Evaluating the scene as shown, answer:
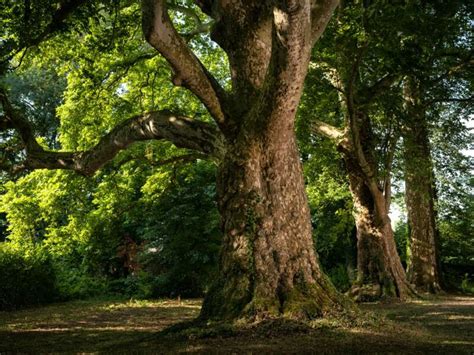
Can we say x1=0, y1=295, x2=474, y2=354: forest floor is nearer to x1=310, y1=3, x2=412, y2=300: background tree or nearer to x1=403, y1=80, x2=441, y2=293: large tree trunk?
x1=310, y1=3, x2=412, y2=300: background tree

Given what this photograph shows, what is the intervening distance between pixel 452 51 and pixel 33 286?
1666 cm

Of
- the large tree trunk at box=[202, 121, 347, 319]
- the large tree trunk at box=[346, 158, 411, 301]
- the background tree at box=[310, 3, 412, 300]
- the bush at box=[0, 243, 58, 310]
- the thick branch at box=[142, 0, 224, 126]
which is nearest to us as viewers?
the thick branch at box=[142, 0, 224, 126]

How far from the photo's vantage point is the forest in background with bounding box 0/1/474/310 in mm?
10852

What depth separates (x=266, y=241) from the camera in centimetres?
711

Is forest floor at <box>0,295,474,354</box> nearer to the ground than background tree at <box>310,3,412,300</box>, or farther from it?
nearer to the ground

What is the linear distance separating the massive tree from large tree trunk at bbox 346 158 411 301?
298 inches

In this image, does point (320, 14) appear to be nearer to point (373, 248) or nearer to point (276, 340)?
point (276, 340)

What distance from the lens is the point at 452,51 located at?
12797mm

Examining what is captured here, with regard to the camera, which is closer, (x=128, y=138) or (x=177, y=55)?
(x=177, y=55)

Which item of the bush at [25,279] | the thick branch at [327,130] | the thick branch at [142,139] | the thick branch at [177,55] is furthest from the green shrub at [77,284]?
the thick branch at [177,55]

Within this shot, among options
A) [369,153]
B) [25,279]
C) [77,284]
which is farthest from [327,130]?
[77,284]

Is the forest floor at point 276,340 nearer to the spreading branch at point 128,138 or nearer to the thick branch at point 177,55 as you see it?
the spreading branch at point 128,138

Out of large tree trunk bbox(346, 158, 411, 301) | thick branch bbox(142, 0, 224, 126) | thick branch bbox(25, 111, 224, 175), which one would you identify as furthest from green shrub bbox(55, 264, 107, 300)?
thick branch bbox(142, 0, 224, 126)

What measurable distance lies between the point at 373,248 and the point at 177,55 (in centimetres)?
1039
